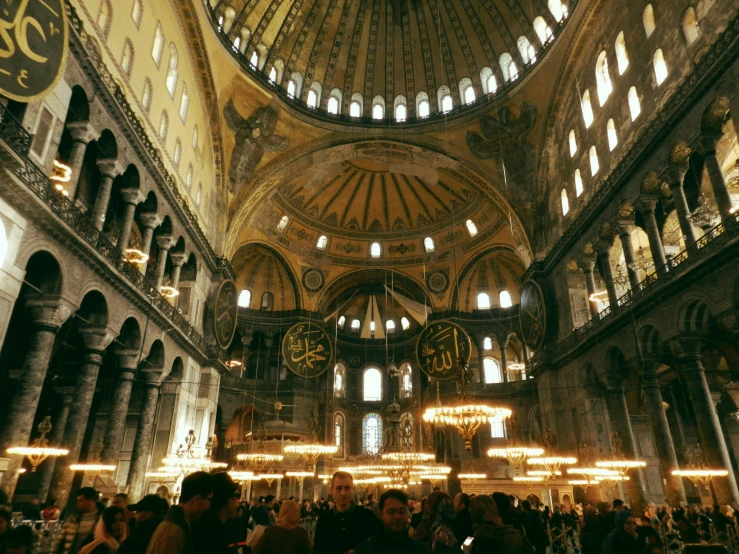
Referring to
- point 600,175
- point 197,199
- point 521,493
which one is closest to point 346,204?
point 197,199

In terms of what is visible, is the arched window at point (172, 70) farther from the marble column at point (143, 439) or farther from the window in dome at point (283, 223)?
the window in dome at point (283, 223)

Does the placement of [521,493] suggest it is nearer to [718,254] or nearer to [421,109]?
[718,254]

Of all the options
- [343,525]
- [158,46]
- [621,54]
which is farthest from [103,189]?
[621,54]

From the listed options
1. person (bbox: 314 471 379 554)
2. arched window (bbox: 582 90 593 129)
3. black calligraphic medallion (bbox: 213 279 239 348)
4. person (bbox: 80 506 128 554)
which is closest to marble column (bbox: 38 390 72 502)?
black calligraphic medallion (bbox: 213 279 239 348)

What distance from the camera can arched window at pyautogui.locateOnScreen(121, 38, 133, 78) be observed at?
1079cm

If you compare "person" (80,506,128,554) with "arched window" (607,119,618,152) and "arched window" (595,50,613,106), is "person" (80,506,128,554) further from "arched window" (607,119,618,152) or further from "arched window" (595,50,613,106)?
"arched window" (595,50,613,106)

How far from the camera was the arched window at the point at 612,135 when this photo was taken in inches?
515

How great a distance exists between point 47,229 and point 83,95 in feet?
9.96

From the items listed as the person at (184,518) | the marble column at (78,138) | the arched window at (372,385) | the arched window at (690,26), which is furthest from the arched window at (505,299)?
the person at (184,518)

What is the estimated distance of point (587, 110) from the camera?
14.8 meters

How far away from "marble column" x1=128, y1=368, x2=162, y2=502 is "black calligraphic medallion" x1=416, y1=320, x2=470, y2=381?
7542 millimetres

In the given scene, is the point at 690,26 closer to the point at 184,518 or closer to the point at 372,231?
the point at 184,518

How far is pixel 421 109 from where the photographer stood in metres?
20.4

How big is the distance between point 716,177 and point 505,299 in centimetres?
1466
